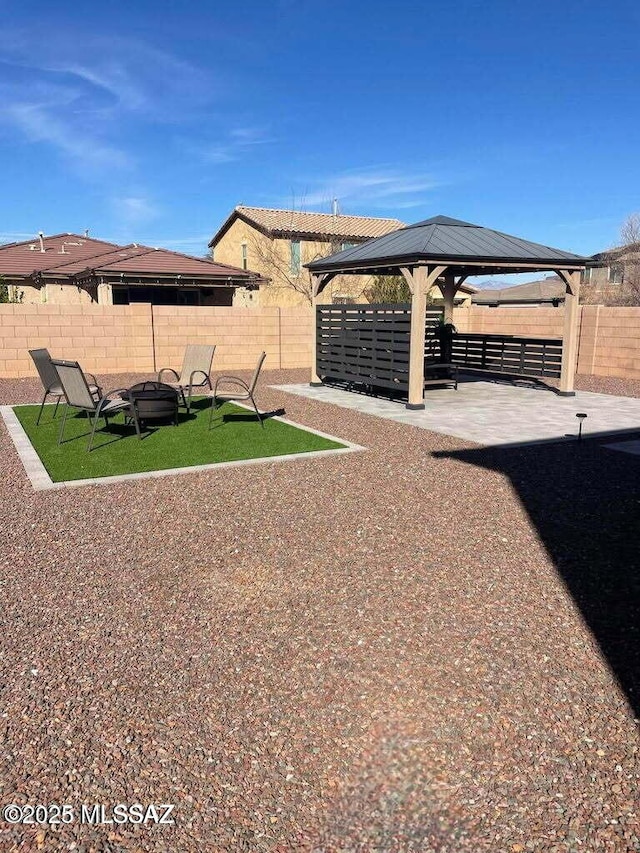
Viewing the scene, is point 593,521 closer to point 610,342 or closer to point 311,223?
point 610,342

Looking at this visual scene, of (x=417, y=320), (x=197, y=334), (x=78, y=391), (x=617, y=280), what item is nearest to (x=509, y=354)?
(x=417, y=320)

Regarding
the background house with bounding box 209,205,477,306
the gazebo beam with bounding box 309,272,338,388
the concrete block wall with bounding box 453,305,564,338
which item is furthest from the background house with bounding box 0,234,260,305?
the gazebo beam with bounding box 309,272,338,388

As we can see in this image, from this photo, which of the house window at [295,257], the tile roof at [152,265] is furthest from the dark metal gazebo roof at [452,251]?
the house window at [295,257]

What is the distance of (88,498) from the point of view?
232 inches

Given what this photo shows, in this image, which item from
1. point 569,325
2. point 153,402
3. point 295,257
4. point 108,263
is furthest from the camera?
point 295,257

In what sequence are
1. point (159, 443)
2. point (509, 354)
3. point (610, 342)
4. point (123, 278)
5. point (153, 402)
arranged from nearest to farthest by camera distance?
point (159, 443), point (153, 402), point (610, 342), point (509, 354), point (123, 278)

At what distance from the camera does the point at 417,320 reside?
11.0 meters

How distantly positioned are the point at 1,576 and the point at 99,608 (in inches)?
34.9

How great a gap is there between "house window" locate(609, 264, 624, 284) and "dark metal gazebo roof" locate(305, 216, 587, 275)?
31.8 meters

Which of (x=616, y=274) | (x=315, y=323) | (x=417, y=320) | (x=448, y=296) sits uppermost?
(x=616, y=274)

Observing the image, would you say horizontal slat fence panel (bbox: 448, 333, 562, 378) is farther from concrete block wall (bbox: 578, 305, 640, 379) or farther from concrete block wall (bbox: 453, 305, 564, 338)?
concrete block wall (bbox: 453, 305, 564, 338)

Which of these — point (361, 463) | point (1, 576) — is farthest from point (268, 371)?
point (1, 576)

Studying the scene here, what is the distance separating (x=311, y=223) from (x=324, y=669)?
108 ft

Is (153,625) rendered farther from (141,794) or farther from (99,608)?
(141,794)
